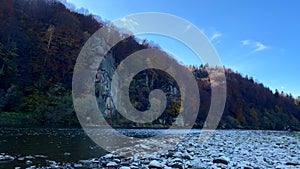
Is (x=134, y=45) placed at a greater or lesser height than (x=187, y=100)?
greater

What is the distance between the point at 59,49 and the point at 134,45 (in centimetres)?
2731

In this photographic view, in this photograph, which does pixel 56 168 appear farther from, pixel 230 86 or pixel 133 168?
pixel 230 86

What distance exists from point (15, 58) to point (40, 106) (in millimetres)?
10846

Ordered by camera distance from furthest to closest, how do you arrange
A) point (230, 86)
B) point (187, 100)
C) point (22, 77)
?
point (230, 86)
point (187, 100)
point (22, 77)

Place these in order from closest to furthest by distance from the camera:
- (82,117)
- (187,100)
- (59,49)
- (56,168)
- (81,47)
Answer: (56,168), (82,117), (59,49), (81,47), (187,100)

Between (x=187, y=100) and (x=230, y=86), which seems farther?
(x=230, y=86)

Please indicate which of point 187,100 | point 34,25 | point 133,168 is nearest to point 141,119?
point 187,100

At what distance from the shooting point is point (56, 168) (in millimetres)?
5516

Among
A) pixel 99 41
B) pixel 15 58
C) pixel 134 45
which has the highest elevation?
pixel 134 45

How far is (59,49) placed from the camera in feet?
142

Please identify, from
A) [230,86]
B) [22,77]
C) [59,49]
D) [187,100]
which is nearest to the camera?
[22,77]

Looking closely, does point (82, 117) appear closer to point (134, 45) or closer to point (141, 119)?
point (141, 119)

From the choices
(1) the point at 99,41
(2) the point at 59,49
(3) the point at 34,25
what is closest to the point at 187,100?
(1) the point at 99,41

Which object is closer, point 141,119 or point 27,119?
point 27,119
